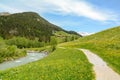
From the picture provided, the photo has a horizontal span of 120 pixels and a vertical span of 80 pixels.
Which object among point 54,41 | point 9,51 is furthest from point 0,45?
point 54,41

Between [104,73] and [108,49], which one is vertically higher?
[108,49]

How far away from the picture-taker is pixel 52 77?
25438 mm

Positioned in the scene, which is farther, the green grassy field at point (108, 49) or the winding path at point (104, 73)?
the green grassy field at point (108, 49)

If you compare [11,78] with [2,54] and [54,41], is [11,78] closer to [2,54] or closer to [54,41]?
[2,54]

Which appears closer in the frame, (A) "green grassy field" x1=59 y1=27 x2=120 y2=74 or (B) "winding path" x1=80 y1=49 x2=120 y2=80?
(B) "winding path" x1=80 y1=49 x2=120 y2=80

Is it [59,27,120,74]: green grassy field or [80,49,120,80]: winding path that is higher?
[59,27,120,74]: green grassy field

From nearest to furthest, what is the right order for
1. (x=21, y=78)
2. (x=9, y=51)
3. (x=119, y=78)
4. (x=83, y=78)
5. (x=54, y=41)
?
(x=21, y=78)
(x=83, y=78)
(x=119, y=78)
(x=9, y=51)
(x=54, y=41)

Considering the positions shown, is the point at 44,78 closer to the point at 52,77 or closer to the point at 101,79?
the point at 52,77

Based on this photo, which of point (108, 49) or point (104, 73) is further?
point (108, 49)

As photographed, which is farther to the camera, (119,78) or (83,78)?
(119,78)

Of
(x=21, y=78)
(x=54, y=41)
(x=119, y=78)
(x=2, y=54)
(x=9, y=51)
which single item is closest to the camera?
(x=21, y=78)

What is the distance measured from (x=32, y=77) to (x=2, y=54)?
250 feet

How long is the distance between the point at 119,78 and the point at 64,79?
6710mm

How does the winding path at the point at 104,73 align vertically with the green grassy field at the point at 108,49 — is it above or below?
below
